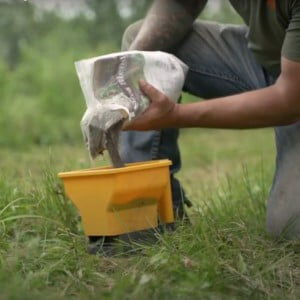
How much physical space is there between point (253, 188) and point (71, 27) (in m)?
5.18

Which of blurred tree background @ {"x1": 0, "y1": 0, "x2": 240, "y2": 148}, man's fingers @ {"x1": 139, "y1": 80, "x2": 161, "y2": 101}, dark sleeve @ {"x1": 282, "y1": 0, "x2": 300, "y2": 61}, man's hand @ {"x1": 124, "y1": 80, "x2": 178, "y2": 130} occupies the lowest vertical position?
blurred tree background @ {"x1": 0, "y1": 0, "x2": 240, "y2": 148}

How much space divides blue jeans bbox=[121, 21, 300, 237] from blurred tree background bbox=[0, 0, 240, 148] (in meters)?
2.64

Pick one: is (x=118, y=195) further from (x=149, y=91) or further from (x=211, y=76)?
(x=211, y=76)

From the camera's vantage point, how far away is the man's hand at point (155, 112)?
6.73 feet

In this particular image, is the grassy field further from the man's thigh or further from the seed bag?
the man's thigh

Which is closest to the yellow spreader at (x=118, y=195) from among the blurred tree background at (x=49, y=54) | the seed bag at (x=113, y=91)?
the seed bag at (x=113, y=91)

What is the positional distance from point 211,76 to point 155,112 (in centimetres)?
62

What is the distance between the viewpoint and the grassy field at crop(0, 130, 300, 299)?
1.66 metres

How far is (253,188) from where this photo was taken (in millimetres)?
2957

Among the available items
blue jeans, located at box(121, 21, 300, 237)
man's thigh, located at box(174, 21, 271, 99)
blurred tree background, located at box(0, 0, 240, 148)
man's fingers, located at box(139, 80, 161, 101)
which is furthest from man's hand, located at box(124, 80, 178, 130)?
blurred tree background, located at box(0, 0, 240, 148)

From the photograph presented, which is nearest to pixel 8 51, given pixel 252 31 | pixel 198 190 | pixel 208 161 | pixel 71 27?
pixel 71 27

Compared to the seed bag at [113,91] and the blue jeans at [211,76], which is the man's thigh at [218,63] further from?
the seed bag at [113,91]

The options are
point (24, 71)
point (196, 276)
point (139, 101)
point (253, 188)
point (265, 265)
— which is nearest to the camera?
point (196, 276)

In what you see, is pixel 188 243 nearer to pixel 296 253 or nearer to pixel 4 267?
pixel 296 253
